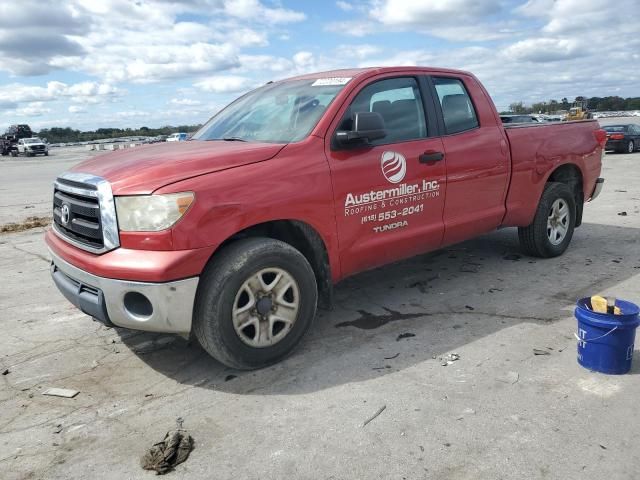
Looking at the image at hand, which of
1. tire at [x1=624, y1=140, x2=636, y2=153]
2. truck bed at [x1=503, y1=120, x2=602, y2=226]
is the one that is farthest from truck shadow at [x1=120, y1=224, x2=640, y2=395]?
tire at [x1=624, y1=140, x2=636, y2=153]

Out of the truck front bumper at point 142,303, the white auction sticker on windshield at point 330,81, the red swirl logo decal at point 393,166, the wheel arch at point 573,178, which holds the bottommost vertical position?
the truck front bumper at point 142,303

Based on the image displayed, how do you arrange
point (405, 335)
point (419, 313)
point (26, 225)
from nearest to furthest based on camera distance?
point (405, 335), point (419, 313), point (26, 225)

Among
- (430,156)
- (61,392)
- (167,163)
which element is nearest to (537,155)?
(430,156)

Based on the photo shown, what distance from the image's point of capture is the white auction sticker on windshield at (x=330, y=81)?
4071mm

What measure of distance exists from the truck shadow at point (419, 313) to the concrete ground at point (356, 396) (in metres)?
0.02

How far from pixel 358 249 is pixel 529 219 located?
8.11 feet

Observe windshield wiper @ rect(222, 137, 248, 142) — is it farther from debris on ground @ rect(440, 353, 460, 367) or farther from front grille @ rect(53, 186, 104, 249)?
debris on ground @ rect(440, 353, 460, 367)

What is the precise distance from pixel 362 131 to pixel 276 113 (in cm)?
90

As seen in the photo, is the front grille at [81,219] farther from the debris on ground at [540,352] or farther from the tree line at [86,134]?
the tree line at [86,134]

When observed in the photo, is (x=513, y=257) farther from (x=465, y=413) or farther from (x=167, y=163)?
(x=167, y=163)

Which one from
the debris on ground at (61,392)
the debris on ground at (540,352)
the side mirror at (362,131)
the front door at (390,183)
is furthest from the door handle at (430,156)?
the debris on ground at (61,392)

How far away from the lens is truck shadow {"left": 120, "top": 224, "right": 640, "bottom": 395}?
344 cm

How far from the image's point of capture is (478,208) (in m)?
4.80

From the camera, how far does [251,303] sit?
131 inches
